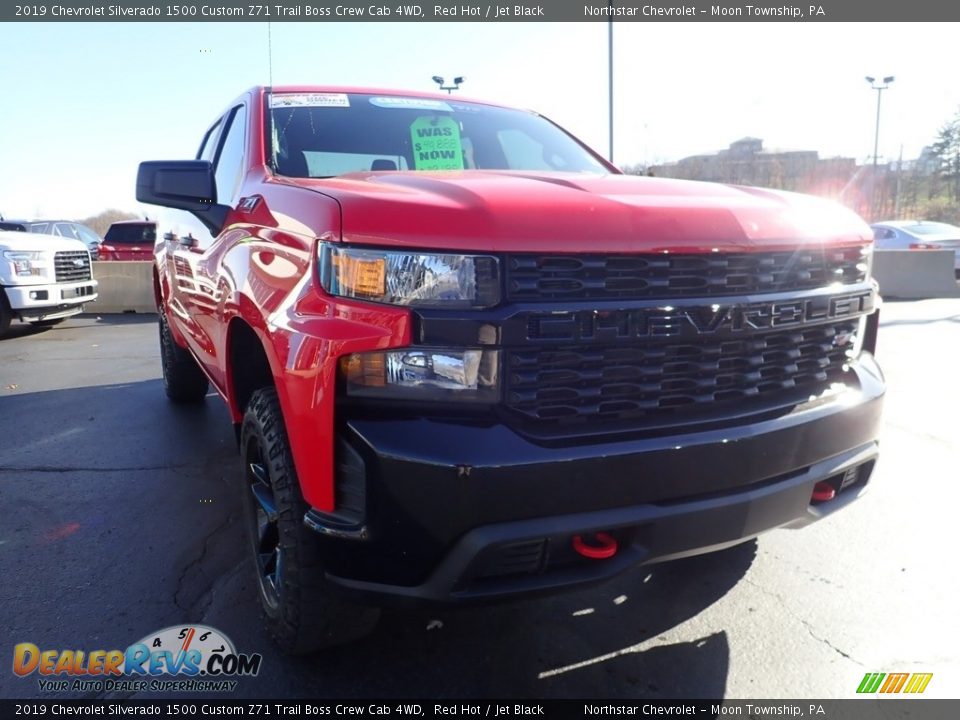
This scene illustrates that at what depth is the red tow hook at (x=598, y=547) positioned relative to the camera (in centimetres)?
178

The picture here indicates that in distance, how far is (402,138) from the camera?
3.12 m

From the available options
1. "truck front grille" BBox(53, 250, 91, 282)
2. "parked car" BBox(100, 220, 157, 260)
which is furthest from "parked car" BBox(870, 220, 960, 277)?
"parked car" BBox(100, 220, 157, 260)

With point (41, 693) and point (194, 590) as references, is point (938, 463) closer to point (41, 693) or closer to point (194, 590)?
point (194, 590)

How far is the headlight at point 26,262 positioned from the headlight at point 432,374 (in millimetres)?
10056

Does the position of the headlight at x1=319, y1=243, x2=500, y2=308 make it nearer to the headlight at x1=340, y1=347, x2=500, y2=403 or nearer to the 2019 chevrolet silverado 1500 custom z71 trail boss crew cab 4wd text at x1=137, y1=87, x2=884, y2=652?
the 2019 chevrolet silverado 1500 custom z71 trail boss crew cab 4wd text at x1=137, y1=87, x2=884, y2=652

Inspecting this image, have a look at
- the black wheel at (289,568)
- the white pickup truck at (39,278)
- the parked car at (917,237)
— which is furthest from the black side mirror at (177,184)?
the parked car at (917,237)

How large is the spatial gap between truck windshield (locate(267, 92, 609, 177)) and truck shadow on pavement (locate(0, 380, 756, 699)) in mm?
1652

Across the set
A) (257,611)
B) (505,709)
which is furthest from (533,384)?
(257,611)

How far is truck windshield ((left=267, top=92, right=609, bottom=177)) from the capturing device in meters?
2.84

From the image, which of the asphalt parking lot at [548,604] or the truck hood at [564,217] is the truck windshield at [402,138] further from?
the asphalt parking lot at [548,604]

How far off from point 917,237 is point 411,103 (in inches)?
536

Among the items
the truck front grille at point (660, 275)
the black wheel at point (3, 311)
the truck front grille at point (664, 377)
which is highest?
the truck front grille at point (660, 275)

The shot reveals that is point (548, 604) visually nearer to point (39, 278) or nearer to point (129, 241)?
point (39, 278)

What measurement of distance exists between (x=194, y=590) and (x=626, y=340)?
6.41ft
